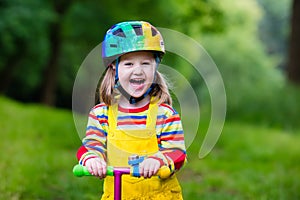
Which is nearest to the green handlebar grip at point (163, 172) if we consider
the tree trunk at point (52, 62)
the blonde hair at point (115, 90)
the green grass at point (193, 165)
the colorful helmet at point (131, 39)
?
the blonde hair at point (115, 90)

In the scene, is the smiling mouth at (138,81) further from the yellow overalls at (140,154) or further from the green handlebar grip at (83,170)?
the green handlebar grip at (83,170)

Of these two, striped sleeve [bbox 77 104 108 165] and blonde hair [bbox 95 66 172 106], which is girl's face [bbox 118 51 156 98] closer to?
blonde hair [bbox 95 66 172 106]

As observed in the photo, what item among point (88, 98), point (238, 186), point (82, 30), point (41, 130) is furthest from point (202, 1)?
point (88, 98)

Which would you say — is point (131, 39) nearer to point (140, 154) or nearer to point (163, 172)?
point (140, 154)

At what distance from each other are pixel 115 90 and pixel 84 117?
0.25m

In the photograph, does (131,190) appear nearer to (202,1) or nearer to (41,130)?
→ (41,130)

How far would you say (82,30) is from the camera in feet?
78.0

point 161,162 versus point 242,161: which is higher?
point 242,161

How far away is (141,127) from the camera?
10.7ft

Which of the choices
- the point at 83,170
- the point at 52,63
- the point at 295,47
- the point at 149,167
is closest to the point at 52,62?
the point at 52,63

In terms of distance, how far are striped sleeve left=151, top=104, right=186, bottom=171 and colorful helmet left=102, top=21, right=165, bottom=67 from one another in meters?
0.36

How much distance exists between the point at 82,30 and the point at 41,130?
45.6 ft

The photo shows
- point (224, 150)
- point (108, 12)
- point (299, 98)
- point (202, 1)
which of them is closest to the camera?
point (224, 150)

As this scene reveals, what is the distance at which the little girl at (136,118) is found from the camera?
3.18 metres
